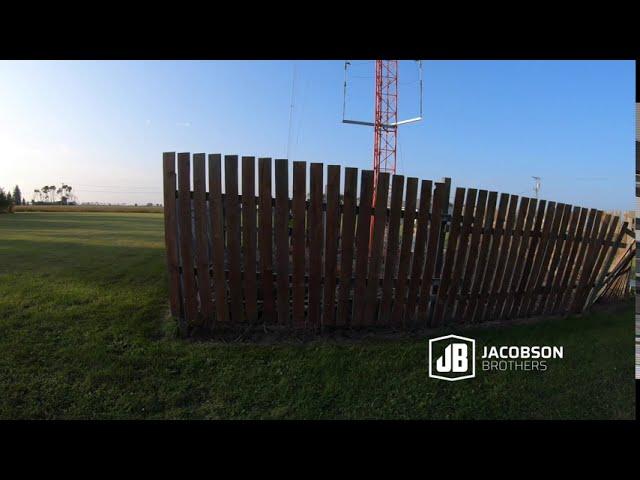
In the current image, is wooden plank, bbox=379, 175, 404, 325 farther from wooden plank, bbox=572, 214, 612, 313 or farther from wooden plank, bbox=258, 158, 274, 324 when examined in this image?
wooden plank, bbox=572, 214, 612, 313

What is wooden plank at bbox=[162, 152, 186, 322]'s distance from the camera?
3.19 meters

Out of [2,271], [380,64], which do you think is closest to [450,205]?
[2,271]

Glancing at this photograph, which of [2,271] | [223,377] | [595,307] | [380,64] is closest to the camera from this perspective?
[223,377]

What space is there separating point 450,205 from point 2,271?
278 inches

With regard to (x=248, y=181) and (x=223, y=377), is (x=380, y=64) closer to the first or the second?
(x=248, y=181)

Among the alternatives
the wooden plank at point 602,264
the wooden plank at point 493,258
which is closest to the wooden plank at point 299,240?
the wooden plank at point 493,258

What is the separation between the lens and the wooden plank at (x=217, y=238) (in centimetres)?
314

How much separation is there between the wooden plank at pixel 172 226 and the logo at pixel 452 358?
2.49 meters

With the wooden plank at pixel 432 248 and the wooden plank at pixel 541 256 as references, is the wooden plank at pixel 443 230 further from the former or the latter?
the wooden plank at pixel 541 256

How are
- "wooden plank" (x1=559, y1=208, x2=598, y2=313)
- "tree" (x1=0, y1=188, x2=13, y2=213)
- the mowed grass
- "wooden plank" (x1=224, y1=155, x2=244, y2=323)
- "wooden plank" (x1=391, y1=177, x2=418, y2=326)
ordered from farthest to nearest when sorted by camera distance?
"tree" (x1=0, y1=188, x2=13, y2=213)
"wooden plank" (x1=559, y1=208, x2=598, y2=313)
"wooden plank" (x1=391, y1=177, x2=418, y2=326)
"wooden plank" (x1=224, y1=155, x2=244, y2=323)
the mowed grass

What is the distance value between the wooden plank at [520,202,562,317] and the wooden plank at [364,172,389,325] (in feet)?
6.77

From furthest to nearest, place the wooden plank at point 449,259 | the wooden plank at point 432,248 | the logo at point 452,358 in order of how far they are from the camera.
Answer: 1. the wooden plank at point 449,259
2. the wooden plank at point 432,248
3. the logo at point 452,358

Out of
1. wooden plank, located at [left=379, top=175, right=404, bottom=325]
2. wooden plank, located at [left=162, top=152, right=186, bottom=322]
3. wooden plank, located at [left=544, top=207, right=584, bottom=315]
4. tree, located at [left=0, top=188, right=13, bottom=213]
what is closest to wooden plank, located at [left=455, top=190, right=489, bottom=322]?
wooden plank, located at [left=379, top=175, right=404, bottom=325]

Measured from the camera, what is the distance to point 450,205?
3586 millimetres
